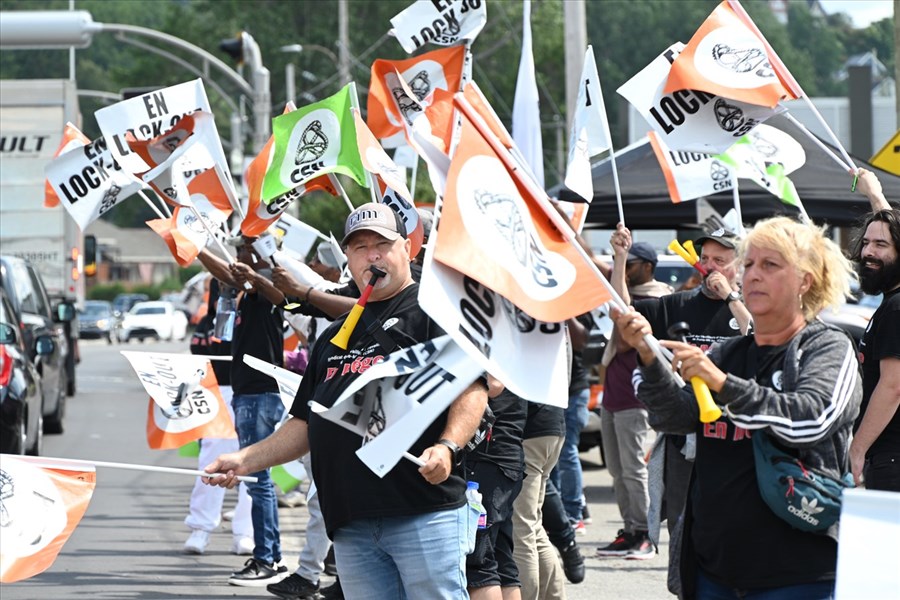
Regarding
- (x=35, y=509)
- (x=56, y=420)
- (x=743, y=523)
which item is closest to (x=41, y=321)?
(x=56, y=420)

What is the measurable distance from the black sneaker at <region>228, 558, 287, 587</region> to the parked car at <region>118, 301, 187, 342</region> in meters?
48.1

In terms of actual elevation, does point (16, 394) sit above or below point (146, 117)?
below

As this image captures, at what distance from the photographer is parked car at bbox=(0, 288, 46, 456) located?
1135cm

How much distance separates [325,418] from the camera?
4.69 m

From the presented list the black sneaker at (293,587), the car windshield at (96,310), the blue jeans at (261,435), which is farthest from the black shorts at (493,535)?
the car windshield at (96,310)

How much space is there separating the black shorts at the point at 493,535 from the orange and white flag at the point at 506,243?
6.15 ft

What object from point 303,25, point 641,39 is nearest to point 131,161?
point 303,25

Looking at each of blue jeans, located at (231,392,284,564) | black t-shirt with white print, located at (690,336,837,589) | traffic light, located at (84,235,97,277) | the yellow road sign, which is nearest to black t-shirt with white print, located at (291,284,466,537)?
black t-shirt with white print, located at (690,336,837,589)

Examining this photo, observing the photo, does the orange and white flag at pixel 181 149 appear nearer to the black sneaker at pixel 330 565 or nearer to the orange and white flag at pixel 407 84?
the orange and white flag at pixel 407 84

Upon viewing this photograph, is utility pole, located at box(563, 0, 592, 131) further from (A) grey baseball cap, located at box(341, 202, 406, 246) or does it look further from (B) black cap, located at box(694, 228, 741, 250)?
(A) grey baseball cap, located at box(341, 202, 406, 246)

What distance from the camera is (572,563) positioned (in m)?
7.87

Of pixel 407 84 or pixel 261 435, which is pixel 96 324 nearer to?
pixel 407 84

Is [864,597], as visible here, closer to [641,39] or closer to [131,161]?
[131,161]

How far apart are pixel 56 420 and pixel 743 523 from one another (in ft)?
46.9
